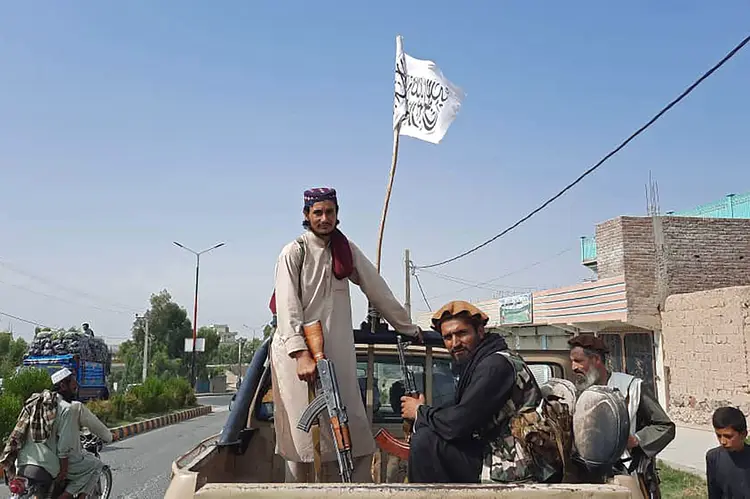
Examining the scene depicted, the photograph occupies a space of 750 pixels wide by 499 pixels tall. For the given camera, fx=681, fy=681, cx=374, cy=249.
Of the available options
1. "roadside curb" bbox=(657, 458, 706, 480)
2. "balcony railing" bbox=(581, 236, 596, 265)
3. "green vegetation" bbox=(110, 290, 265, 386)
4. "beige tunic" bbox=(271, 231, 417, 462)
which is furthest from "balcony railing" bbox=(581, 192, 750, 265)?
"green vegetation" bbox=(110, 290, 265, 386)

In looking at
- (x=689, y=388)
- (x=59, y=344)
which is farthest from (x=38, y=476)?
(x=59, y=344)

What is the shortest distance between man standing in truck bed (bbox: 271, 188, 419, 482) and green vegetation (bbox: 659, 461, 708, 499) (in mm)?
5312

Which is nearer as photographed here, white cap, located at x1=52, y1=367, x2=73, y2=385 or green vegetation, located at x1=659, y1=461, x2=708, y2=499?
white cap, located at x1=52, y1=367, x2=73, y2=385

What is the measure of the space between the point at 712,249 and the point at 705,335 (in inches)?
104

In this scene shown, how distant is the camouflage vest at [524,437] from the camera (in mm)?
2303

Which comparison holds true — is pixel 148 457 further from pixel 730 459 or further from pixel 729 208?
pixel 729 208

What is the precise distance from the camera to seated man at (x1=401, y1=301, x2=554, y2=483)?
2.33 meters

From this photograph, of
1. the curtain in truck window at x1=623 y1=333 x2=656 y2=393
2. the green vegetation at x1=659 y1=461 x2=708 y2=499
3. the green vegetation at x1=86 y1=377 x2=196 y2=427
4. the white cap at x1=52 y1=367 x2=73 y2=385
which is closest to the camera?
the white cap at x1=52 y1=367 x2=73 y2=385

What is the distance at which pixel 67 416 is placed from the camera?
5.19 meters

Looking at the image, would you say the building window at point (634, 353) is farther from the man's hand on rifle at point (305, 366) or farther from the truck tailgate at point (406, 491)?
the truck tailgate at point (406, 491)

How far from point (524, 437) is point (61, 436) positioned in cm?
414

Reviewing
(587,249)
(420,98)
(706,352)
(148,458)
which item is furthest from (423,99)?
(587,249)

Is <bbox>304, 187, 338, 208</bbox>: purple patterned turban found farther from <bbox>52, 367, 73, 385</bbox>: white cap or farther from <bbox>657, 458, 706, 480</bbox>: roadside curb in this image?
<bbox>657, 458, 706, 480</bbox>: roadside curb

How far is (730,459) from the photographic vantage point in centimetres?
350
